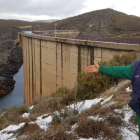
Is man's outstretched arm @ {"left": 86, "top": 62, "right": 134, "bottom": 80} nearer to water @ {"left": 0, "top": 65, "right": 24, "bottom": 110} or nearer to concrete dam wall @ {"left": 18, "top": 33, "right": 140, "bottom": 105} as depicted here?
concrete dam wall @ {"left": 18, "top": 33, "right": 140, "bottom": 105}

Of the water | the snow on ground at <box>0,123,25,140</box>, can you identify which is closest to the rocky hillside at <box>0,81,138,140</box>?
the snow on ground at <box>0,123,25,140</box>

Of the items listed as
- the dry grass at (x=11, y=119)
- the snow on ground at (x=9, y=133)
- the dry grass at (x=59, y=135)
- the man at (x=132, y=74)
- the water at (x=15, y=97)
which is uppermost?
the man at (x=132, y=74)

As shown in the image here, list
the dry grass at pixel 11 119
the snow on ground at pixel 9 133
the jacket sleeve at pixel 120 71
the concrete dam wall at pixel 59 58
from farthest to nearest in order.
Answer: the concrete dam wall at pixel 59 58 → the dry grass at pixel 11 119 → the snow on ground at pixel 9 133 → the jacket sleeve at pixel 120 71

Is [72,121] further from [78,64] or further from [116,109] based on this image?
[78,64]

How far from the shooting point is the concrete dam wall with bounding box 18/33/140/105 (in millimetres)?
11086

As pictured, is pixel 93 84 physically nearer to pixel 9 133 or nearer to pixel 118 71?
pixel 9 133

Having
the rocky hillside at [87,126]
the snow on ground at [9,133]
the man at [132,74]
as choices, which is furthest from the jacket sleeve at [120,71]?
the snow on ground at [9,133]

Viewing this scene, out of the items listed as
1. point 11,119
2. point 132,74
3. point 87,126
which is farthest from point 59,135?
Result: point 11,119

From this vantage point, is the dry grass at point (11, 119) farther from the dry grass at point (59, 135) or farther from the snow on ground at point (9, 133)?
the dry grass at point (59, 135)

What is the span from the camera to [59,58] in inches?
584

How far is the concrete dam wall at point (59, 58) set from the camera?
11086 millimetres

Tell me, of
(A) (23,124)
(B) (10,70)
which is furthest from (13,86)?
(A) (23,124)

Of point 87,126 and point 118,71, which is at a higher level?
point 118,71

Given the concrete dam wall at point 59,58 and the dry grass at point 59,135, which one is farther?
the concrete dam wall at point 59,58
